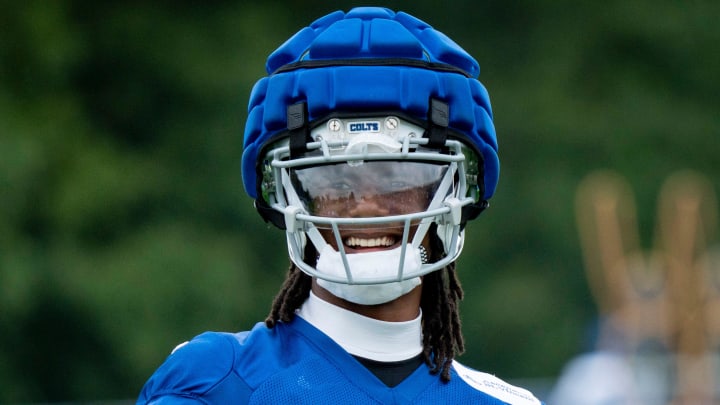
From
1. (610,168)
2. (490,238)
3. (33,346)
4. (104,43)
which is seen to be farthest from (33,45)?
(610,168)

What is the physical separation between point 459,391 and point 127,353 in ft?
28.0

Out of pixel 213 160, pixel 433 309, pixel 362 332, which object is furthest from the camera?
pixel 213 160

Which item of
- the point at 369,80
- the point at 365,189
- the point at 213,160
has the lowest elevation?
the point at 213,160

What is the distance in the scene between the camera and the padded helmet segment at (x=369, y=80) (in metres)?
2.54

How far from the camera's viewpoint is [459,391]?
2.57m

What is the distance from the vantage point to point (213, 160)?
1171 cm

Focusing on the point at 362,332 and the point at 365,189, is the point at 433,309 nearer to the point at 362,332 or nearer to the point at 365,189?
the point at 362,332

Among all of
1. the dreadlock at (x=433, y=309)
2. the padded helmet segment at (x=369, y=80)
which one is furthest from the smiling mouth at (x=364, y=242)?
the padded helmet segment at (x=369, y=80)

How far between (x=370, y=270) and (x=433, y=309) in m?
0.32

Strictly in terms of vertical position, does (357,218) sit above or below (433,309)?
above

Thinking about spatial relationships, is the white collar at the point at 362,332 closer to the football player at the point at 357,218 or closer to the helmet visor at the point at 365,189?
the football player at the point at 357,218

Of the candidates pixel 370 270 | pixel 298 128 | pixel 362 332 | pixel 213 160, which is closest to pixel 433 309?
pixel 362 332

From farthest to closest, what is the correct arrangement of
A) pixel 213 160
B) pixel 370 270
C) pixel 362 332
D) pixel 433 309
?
pixel 213 160 < pixel 433 309 < pixel 362 332 < pixel 370 270

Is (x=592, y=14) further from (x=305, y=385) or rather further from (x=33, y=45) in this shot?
(x=305, y=385)
